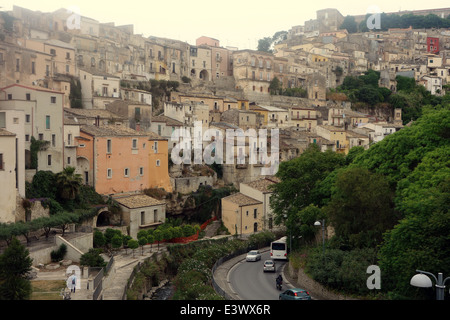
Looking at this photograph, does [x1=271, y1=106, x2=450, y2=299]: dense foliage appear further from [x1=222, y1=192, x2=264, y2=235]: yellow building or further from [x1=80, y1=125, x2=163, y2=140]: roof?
[x1=80, y1=125, x2=163, y2=140]: roof

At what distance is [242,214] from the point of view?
1754 inches

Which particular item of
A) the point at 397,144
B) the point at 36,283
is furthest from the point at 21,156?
the point at 397,144

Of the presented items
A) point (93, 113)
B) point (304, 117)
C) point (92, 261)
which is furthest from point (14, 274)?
point (304, 117)

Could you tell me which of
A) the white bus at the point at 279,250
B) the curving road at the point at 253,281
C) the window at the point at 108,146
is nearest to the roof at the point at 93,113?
the window at the point at 108,146

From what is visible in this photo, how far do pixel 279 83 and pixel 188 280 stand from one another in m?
58.0

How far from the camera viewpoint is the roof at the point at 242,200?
148 feet

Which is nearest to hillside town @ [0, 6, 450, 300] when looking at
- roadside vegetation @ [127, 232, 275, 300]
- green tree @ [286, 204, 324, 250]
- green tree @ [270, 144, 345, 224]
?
green tree @ [270, 144, 345, 224]

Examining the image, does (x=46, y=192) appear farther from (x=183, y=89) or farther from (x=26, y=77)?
(x=183, y=89)

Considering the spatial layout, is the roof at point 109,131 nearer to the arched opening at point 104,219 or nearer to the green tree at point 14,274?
the arched opening at point 104,219

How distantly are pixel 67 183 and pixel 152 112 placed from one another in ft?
85.5

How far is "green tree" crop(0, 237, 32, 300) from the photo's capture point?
64.6 feet

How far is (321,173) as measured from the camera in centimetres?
3556

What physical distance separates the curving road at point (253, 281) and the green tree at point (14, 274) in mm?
9949

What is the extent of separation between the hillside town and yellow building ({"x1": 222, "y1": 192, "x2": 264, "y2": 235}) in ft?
0.31
